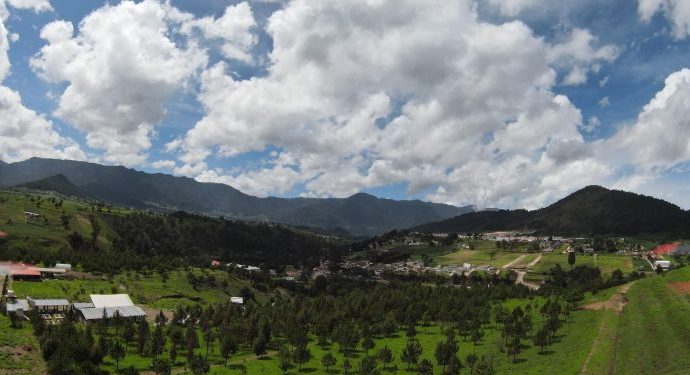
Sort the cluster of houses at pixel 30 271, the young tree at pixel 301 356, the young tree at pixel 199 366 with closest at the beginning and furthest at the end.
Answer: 1. the young tree at pixel 199 366
2. the young tree at pixel 301 356
3. the cluster of houses at pixel 30 271

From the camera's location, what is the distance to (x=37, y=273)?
160750mm

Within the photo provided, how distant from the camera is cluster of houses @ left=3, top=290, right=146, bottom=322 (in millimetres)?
115675

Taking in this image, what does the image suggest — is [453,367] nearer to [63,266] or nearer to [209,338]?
[209,338]

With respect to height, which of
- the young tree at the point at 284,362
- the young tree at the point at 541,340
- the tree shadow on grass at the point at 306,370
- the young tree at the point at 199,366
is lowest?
the tree shadow on grass at the point at 306,370

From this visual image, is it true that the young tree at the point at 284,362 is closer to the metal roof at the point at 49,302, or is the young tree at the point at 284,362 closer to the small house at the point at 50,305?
the small house at the point at 50,305

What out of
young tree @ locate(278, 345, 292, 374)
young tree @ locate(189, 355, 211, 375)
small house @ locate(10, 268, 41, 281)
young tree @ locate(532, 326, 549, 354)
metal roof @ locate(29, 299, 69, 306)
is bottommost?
young tree @ locate(278, 345, 292, 374)

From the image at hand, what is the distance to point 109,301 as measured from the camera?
140 meters

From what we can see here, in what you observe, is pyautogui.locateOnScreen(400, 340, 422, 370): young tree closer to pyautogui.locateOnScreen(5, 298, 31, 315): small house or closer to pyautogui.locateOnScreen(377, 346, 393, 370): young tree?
pyautogui.locateOnScreen(377, 346, 393, 370): young tree

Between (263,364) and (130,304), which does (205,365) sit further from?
(130,304)

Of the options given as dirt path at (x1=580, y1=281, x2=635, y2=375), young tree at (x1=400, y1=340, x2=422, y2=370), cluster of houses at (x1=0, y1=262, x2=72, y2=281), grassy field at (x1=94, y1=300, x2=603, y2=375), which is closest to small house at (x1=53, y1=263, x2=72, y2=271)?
cluster of houses at (x1=0, y1=262, x2=72, y2=281)

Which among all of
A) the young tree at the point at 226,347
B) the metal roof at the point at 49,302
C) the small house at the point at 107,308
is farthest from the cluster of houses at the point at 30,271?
the young tree at the point at 226,347

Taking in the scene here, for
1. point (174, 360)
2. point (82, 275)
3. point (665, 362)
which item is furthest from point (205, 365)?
point (82, 275)

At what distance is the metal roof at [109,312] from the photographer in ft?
415

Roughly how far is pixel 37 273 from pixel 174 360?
88.8 metres
